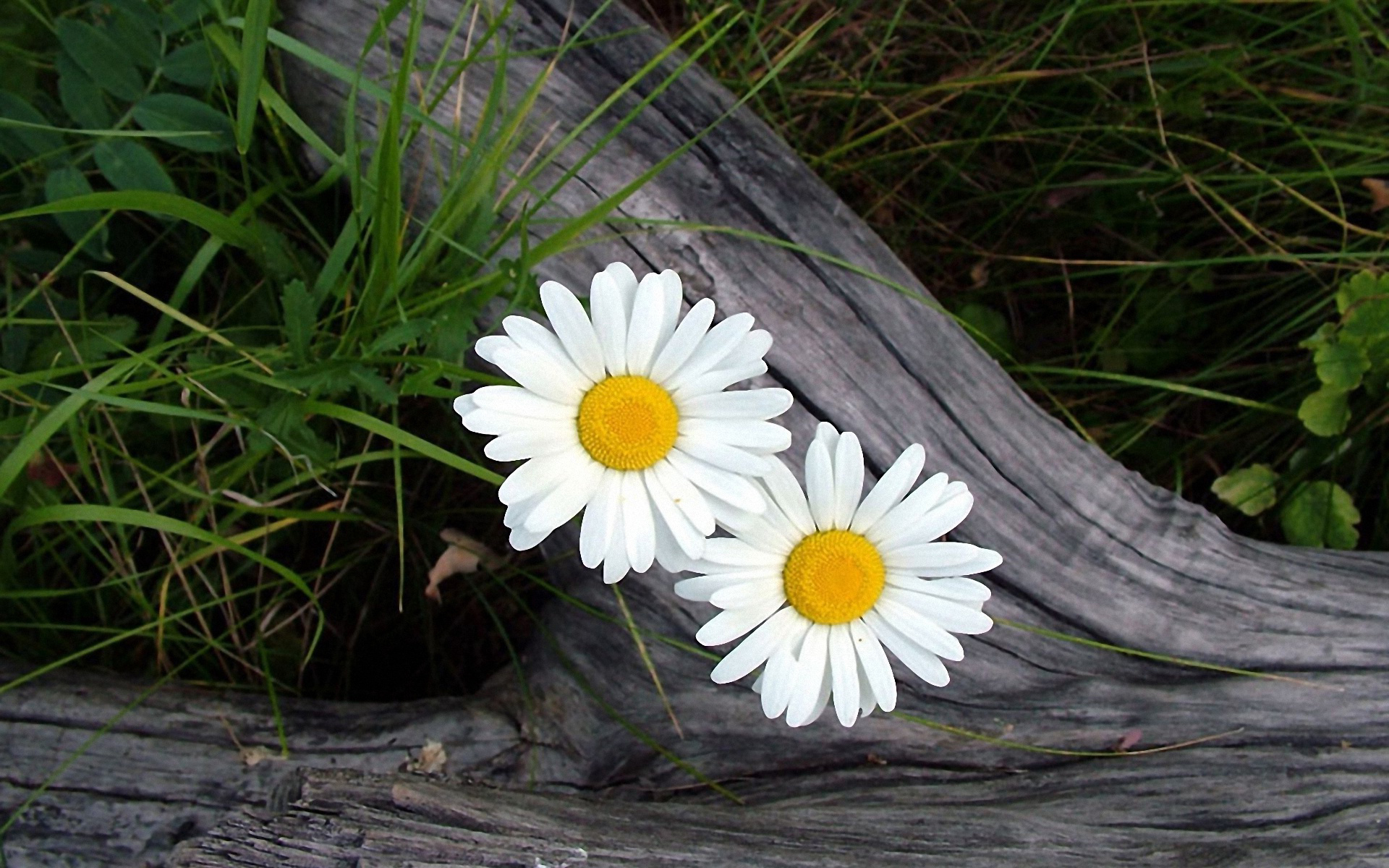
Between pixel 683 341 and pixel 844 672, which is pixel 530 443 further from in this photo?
pixel 844 672

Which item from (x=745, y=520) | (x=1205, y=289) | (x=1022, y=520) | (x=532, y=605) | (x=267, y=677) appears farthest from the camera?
(x=1205, y=289)

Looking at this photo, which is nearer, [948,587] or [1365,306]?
[948,587]

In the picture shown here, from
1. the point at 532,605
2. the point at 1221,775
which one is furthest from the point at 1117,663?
the point at 532,605

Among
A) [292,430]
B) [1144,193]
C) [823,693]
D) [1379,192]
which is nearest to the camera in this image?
[823,693]

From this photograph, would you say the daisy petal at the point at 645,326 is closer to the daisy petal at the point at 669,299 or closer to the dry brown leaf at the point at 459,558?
the daisy petal at the point at 669,299

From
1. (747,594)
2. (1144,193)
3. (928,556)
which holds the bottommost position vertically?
(747,594)

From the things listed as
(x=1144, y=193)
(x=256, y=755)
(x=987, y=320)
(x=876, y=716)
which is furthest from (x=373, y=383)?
(x=1144, y=193)

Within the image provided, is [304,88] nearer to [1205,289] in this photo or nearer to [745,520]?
[745,520]

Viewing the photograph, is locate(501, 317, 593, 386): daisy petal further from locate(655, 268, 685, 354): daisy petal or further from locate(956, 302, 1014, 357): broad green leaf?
locate(956, 302, 1014, 357): broad green leaf
